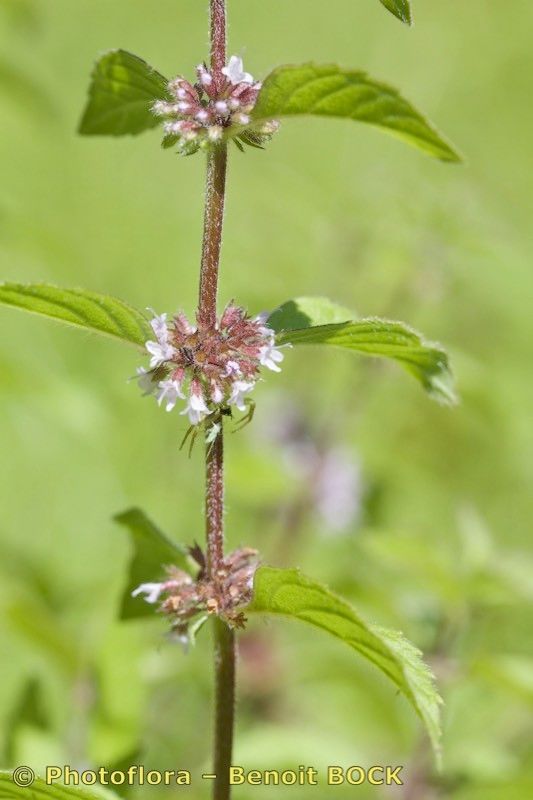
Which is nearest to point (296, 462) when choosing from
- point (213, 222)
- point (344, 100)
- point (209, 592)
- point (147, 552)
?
point (147, 552)

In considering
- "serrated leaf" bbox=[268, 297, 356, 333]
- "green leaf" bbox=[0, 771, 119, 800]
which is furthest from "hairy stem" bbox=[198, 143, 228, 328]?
"green leaf" bbox=[0, 771, 119, 800]

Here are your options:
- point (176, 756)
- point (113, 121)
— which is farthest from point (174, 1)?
point (113, 121)

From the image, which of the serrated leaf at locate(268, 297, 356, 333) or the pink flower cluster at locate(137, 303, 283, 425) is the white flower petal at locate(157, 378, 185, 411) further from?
the serrated leaf at locate(268, 297, 356, 333)

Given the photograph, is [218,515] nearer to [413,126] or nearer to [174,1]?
[413,126]

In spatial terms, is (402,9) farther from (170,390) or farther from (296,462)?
(296,462)

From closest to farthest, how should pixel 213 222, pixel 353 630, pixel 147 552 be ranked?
1. pixel 353 630
2. pixel 213 222
3. pixel 147 552
